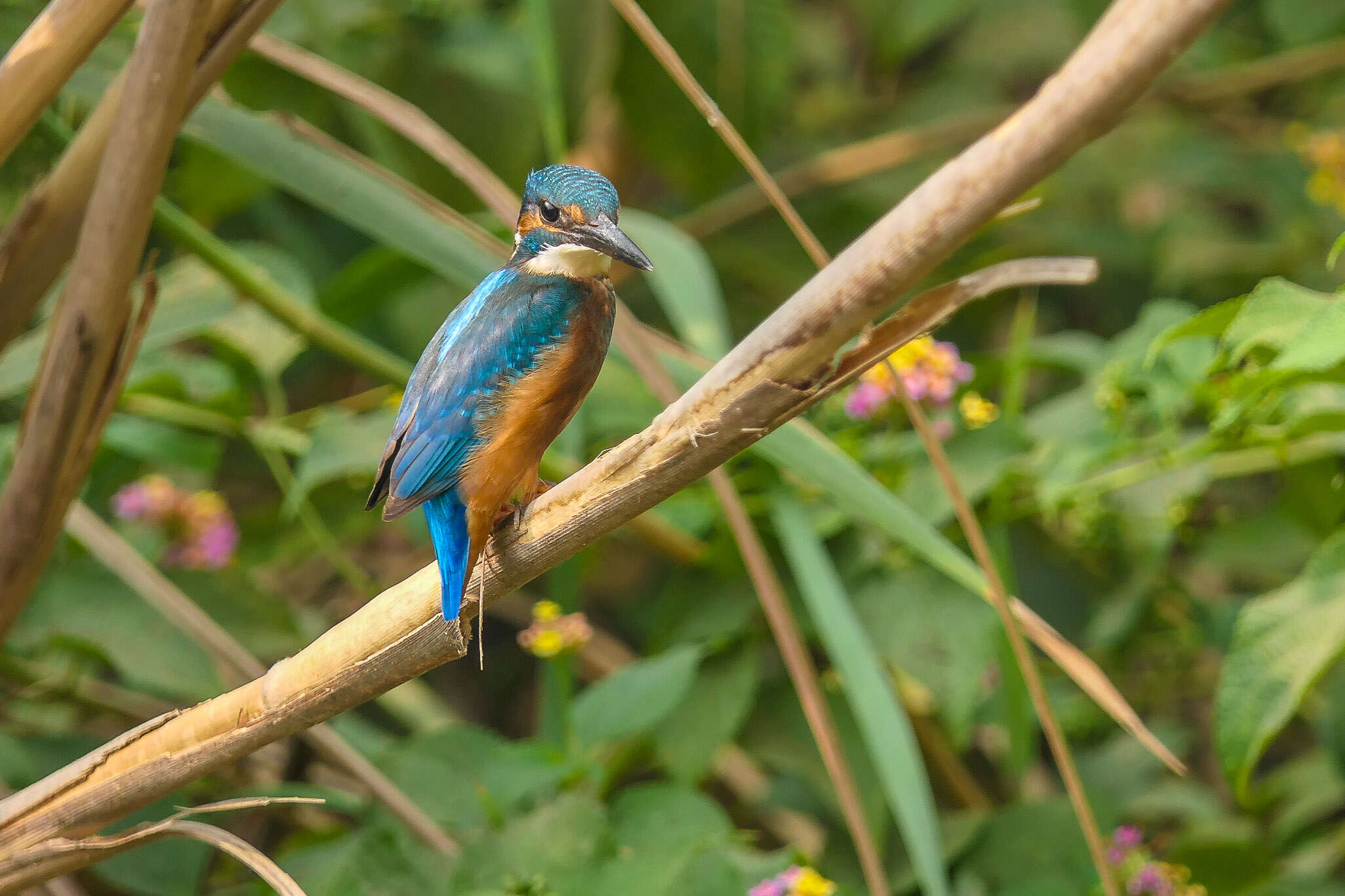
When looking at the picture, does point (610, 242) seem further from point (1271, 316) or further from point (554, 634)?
point (1271, 316)

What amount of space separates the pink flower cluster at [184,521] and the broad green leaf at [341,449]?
268mm

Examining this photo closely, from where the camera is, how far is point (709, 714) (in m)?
1.95

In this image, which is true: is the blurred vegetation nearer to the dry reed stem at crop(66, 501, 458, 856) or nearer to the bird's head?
the dry reed stem at crop(66, 501, 458, 856)

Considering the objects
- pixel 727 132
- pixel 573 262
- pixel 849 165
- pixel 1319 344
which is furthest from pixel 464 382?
pixel 849 165

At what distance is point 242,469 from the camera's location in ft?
9.04

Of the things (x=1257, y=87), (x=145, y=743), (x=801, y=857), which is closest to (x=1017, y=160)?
(x=145, y=743)

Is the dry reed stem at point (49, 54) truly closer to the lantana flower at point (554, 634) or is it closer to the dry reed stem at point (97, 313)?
the dry reed stem at point (97, 313)

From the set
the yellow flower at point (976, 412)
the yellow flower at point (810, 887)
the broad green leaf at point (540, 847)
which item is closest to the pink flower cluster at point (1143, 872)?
the yellow flower at point (810, 887)

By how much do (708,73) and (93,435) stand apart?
1.99 metres

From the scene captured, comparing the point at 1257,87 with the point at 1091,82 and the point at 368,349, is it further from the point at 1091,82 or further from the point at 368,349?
the point at 1091,82

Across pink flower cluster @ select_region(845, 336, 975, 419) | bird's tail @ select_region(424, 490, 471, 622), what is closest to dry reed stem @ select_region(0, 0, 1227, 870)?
bird's tail @ select_region(424, 490, 471, 622)

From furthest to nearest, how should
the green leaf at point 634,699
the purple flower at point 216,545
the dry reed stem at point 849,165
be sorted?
1. the dry reed stem at point 849,165
2. the purple flower at point 216,545
3. the green leaf at point 634,699

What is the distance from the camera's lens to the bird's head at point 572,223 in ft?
4.28

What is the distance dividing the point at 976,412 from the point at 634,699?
27.8 inches
